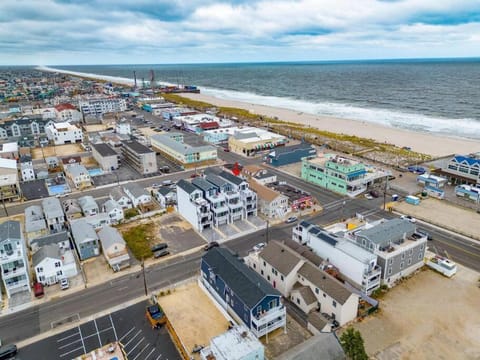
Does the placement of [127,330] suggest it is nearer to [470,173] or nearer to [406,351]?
[406,351]

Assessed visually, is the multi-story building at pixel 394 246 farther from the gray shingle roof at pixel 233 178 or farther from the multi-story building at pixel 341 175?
the multi-story building at pixel 341 175

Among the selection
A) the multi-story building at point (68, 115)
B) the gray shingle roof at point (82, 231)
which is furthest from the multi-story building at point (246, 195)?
the multi-story building at point (68, 115)

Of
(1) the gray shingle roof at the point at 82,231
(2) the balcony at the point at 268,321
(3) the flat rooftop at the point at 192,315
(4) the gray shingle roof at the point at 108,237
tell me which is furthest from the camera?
(1) the gray shingle roof at the point at 82,231

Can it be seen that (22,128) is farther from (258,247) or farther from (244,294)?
(244,294)

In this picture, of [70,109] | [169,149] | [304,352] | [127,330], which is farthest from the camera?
[70,109]

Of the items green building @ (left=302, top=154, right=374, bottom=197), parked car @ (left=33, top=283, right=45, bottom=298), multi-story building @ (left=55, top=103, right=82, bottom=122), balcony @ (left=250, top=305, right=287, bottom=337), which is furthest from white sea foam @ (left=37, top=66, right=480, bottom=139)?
parked car @ (left=33, top=283, right=45, bottom=298)

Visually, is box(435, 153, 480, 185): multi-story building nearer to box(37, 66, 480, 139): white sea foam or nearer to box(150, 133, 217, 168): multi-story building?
box(37, 66, 480, 139): white sea foam

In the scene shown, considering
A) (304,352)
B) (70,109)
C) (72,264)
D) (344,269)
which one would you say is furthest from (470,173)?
(70,109)
